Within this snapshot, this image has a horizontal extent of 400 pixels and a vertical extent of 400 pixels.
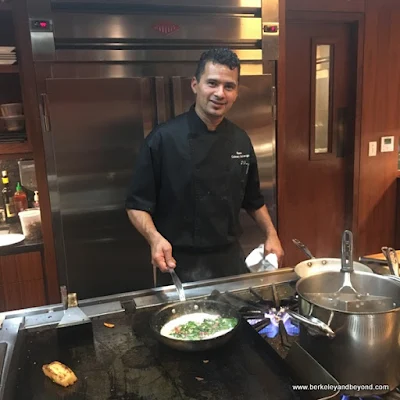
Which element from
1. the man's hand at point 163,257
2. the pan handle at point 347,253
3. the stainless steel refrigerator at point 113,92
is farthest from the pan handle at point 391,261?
the stainless steel refrigerator at point 113,92

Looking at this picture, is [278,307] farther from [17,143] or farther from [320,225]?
[320,225]

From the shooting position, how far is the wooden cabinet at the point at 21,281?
2.46 m

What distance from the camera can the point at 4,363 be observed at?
98 centimetres

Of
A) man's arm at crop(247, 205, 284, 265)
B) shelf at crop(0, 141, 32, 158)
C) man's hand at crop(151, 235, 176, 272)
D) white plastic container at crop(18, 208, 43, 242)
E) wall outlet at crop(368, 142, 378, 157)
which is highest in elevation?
shelf at crop(0, 141, 32, 158)

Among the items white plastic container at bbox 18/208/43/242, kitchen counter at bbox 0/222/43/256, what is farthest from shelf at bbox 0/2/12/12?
kitchen counter at bbox 0/222/43/256

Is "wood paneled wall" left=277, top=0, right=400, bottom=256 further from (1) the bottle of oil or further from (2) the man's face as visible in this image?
(1) the bottle of oil

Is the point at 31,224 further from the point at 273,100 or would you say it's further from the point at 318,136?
the point at 318,136

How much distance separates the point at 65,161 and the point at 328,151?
7.02 ft

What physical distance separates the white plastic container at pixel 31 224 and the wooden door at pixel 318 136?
66.7 inches

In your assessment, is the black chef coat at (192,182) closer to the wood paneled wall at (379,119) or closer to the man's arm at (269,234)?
the man's arm at (269,234)

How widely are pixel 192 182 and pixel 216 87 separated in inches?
16.1

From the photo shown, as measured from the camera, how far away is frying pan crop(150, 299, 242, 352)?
1045 millimetres

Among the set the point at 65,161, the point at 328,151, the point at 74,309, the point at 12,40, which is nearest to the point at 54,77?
the point at 65,161

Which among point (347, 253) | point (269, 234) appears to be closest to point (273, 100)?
point (269, 234)
